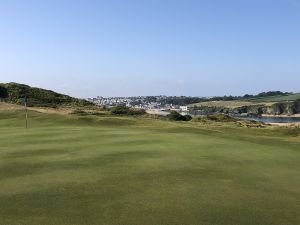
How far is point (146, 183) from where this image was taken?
13.7m

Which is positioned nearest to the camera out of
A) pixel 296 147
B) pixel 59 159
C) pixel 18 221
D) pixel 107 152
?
pixel 18 221

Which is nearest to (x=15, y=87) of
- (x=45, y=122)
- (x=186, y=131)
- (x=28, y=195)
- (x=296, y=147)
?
(x=45, y=122)

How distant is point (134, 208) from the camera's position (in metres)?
11.0

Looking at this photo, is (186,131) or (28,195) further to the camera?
(186,131)

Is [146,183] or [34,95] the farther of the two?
[34,95]

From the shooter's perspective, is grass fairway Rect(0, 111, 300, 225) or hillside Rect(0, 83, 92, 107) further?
hillside Rect(0, 83, 92, 107)

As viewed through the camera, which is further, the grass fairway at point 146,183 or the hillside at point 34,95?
the hillside at point 34,95

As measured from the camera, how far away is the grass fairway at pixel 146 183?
34.4ft

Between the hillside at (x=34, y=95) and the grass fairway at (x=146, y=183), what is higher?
the hillside at (x=34, y=95)

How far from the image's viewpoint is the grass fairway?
10492 mm

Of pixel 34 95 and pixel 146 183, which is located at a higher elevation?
pixel 34 95

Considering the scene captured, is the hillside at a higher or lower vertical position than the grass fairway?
higher

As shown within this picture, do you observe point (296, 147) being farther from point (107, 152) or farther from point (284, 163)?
point (107, 152)

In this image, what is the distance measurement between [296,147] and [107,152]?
412 inches
